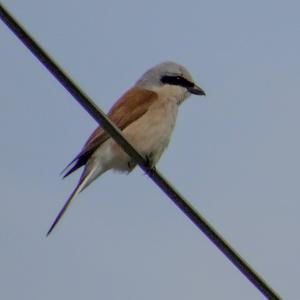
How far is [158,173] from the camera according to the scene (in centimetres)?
389

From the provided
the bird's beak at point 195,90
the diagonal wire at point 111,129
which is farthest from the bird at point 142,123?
the diagonal wire at point 111,129

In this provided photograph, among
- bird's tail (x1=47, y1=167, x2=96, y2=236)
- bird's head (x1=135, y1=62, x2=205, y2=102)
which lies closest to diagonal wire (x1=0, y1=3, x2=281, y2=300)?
bird's tail (x1=47, y1=167, x2=96, y2=236)

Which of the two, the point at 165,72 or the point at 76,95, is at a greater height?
the point at 76,95

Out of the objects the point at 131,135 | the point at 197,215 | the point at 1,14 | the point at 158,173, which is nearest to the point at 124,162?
the point at 131,135

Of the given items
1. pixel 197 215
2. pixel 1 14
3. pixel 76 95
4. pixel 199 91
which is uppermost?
pixel 1 14

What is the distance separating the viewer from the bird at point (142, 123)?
5.97 meters

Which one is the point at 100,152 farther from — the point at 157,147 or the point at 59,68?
the point at 59,68

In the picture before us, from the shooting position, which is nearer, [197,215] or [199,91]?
[197,215]

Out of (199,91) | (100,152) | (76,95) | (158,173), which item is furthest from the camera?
(199,91)

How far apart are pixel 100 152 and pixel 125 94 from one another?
84 cm

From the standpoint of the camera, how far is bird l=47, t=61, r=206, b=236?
5969 millimetres

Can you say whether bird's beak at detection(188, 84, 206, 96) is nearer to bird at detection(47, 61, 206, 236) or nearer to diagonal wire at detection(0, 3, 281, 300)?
bird at detection(47, 61, 206, 236)

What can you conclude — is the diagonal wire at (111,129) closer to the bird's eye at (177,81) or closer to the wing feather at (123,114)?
the wing feather at (123,114)

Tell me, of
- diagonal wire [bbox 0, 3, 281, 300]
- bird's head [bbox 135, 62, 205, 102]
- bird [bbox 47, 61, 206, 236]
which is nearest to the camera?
diagonal wire [bbox 0, 3, 281, 300]
